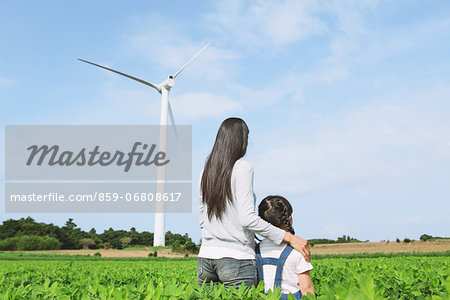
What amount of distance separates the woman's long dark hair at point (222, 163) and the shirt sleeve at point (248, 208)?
97 millimetres

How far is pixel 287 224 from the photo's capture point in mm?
3803

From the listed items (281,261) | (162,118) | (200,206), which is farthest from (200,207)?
(162,118)

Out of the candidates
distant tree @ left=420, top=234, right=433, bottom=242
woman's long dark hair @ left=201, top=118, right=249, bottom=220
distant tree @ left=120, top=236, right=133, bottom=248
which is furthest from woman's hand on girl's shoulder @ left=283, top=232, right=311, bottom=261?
distant tree @ left=120, top=236, right=133, bottom=248

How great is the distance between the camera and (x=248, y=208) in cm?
348

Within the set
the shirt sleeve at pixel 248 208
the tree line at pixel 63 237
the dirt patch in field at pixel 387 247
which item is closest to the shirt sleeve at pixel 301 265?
the shirt sleeve at pixel 248 208

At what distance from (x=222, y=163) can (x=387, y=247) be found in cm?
3053

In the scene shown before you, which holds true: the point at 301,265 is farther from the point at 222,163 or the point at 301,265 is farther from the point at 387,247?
the point at 387,247

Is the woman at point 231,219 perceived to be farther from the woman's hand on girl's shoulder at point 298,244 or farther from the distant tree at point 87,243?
the distant tree at point 87,243

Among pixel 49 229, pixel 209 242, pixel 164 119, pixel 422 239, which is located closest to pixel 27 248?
pixel 49 229

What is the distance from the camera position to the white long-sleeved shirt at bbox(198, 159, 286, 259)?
3.49 metres

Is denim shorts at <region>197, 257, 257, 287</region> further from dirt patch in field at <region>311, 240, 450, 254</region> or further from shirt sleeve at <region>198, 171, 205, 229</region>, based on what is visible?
dirt patch in field at <region>311, 240, 450, 254</region>

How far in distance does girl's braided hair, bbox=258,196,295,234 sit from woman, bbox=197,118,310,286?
0.21 meters

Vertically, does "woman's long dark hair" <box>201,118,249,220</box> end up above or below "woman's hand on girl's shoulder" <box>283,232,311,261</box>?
above

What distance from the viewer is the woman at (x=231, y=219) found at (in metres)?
3.49
